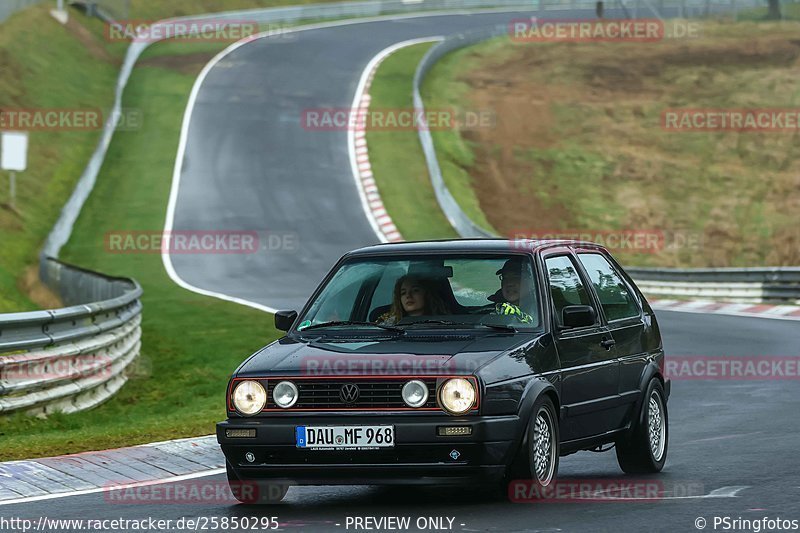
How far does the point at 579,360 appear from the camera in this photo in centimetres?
946

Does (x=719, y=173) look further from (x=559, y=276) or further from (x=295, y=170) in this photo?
(x=559, y=276)

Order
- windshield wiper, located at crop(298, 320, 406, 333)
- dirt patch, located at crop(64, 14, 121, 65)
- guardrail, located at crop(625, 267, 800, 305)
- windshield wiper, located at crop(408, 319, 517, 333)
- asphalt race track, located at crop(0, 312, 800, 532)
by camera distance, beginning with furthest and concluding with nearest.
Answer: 1. dirt patch, located at crop(64, 14, 121, 65)
2. guardrail, located at crop(625, 267, 800, 305)
3. windshield wiper, located at crop(298, 320, 406, 333)
4. windshield wiper, located at crop(408, 319, 517, 333)
5. asphalt race track, located at crop(0, 312, 800, 532)

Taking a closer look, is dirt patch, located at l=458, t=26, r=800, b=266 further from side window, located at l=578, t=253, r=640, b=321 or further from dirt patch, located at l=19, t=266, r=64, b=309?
side window, located at l=578, t=253, r=640, b=321

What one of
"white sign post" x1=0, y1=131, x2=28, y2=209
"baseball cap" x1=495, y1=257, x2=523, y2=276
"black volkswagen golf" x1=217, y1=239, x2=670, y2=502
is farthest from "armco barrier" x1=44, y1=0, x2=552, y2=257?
"baseball cap" x1=495, y1=257, x2=523, y2=276

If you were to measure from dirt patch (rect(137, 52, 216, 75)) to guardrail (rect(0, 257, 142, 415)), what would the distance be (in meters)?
37.5

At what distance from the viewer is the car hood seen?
8.33 m

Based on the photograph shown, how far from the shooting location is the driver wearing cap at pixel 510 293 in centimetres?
925

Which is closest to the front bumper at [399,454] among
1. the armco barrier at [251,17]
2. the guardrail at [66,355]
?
the guardrail at [66,355]

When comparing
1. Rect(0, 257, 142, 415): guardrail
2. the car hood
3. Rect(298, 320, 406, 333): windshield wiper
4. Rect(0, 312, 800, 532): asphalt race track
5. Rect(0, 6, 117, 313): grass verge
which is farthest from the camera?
Rect(0, 6, 117, 313): grass verge

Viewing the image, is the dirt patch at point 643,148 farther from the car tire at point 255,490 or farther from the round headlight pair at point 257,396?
the round headlight pair at point 257,396

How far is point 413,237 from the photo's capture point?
122ft

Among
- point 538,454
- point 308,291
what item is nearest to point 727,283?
point 308,291

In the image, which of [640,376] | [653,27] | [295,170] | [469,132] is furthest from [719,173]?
[640,376]

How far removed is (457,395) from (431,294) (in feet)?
4.20
